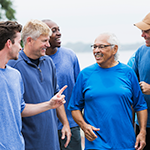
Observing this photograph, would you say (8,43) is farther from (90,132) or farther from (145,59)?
(145,59)

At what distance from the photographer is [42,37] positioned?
9.53 feet

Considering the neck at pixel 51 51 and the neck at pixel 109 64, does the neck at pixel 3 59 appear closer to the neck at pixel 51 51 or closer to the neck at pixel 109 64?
the neck at pixel 109 64

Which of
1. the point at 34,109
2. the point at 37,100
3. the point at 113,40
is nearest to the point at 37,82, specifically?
the point at 37,100

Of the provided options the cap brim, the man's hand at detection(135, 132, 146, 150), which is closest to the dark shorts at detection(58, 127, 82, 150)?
the man's hand at detection(135, 132, 146, 150)

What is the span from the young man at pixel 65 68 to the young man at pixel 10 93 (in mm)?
1124

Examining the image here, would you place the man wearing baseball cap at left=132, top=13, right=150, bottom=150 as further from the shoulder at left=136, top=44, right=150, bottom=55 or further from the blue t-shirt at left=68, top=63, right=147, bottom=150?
the blue t-shirt at left=68, top=63, right=147, bottom=150

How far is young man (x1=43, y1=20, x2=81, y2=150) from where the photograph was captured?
3.56m

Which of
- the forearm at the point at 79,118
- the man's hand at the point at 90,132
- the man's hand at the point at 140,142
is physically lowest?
the man's hand at the point at 140,142

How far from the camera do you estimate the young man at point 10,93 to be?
2131 mm

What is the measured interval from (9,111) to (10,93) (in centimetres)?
15

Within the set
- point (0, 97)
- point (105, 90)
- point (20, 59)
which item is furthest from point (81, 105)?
point (0, 97)

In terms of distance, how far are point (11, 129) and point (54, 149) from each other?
31.8 inches

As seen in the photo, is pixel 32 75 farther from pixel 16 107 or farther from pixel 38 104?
pixel 16 107

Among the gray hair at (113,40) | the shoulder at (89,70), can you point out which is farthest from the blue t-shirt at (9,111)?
the gray hair at (113,40)
